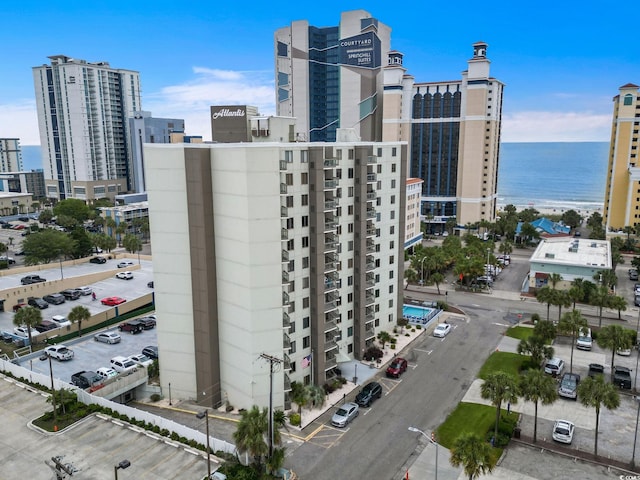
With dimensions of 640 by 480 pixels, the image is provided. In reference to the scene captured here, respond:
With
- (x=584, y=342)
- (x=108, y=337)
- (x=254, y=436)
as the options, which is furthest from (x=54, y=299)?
(x=584, y=342)

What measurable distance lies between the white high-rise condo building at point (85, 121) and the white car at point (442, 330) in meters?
164

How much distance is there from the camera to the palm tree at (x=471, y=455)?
31.8 meters

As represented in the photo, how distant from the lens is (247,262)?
43000mm

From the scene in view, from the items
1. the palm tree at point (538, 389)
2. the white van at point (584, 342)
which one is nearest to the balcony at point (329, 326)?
the palm tree at point (538, 389)

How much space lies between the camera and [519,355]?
58.2 meters

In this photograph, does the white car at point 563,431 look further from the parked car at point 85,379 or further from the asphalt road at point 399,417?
the parked car at point 85,379

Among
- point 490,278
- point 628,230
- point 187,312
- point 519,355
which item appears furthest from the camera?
point 628,230

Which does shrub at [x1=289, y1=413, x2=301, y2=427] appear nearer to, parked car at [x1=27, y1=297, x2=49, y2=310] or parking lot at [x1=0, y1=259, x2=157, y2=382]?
parking lot at [x1=0, y1=259, x2=157, y2=382]

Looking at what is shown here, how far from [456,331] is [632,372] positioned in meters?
20.8

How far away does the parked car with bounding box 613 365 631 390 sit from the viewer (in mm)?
49688

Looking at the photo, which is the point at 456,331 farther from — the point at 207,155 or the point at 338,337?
the point at 207,155

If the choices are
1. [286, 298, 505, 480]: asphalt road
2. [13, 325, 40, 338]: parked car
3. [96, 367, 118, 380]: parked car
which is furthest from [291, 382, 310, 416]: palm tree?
[13, 325, 40, 338]: parked car

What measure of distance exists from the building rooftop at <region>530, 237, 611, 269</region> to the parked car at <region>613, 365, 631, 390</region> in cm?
3160

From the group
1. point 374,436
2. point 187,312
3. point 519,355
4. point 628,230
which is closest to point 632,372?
point 519,355
